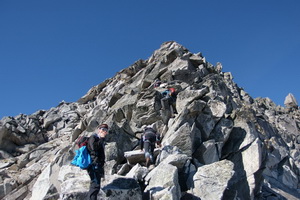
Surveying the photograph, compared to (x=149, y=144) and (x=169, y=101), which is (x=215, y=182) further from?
(x=169, y=101)

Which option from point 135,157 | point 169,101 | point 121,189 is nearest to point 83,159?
point 121,189

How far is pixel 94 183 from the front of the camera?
9.24m

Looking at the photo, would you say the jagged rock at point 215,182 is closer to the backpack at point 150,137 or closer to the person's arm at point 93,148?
the backpack at point 150,137

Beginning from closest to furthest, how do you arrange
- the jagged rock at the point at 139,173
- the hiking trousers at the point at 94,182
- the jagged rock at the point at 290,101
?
the hiking trousers at the point at 94,182 → the jagged rock at the point at 139,173 → the jagged rock at the point at 290,101

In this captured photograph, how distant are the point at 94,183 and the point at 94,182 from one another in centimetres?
4

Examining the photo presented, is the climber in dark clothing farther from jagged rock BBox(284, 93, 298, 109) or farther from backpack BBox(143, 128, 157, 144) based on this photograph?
jagged rock BBox(284, 93, 298, 109)

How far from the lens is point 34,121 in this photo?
4803 cm

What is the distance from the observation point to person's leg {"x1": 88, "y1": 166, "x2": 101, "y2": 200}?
29.6 feet

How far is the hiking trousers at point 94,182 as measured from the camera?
9023 mm

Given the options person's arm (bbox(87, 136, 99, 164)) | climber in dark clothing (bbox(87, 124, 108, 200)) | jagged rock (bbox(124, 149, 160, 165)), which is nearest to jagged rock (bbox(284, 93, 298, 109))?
jagged rock (bbox(124, 149, 160, 165))

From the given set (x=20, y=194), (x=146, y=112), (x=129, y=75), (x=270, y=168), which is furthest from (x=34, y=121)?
(x=270, y=168)

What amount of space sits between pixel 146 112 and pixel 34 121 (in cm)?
3319

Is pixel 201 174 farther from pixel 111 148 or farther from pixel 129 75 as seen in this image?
pixel 129 75

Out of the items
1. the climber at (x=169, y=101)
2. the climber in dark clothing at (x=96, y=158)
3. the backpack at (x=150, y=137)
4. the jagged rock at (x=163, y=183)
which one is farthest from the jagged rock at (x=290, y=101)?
the climber in dark clothing at (x=96, y=158)
